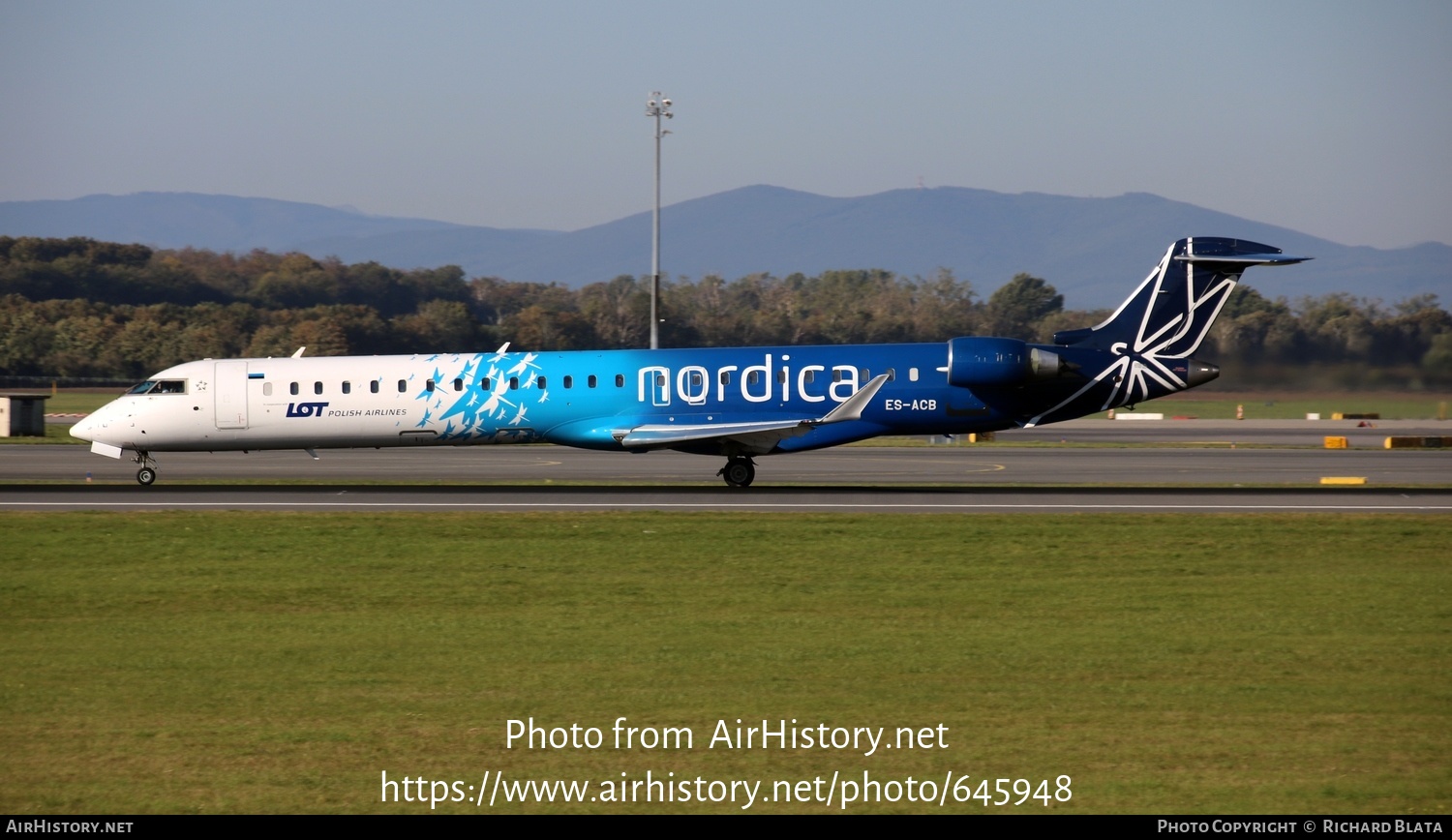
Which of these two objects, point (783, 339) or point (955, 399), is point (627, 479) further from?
point (783, 339)

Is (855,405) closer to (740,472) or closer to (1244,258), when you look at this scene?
(740,472)

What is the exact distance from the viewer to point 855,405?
31.2 metres

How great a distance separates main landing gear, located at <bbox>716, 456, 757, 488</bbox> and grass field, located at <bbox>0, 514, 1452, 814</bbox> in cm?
872

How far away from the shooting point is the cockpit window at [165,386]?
1283 inches

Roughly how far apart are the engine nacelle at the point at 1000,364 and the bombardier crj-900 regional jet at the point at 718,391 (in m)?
0.03

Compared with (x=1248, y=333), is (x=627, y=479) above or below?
below

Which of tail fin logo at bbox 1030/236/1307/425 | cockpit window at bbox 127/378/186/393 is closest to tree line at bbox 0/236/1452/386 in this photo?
cockpit window at bbox 127/378/186/393

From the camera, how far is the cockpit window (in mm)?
32594

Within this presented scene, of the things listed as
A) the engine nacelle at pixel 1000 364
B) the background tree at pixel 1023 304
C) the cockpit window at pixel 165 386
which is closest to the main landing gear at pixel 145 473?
the cockpit window at pixel 165 386

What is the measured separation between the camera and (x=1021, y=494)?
102 feet

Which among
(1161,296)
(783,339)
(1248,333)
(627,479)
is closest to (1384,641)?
(1161,296)

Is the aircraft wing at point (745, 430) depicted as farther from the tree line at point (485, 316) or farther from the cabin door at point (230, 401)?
the tree line at point (485, 316)

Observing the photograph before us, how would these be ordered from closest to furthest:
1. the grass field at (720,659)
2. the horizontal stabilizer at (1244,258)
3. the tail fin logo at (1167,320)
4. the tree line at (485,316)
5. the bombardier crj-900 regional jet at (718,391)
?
1. the grass field at (720,659)
2. the horizontal stabilizer at (1244,258)
3. the bombardier crj-900 regional jet at (718,391)
4. the tail fin logo at (1167,320)
5. the tree line at (485,316)
